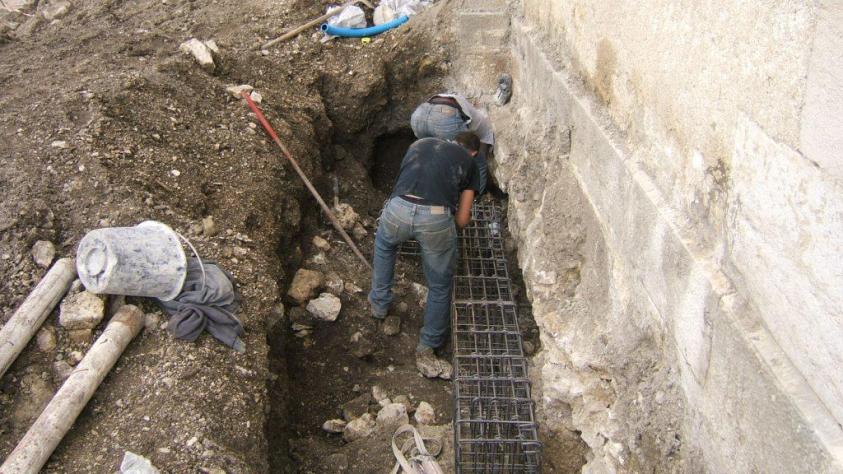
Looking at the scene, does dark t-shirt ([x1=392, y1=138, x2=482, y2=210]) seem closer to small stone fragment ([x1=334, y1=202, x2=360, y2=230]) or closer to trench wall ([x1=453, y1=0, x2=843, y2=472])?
trench wall ([x1=453, y1=0, x2=843, y2=472])

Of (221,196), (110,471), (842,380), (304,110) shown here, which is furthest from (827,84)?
(304,110)

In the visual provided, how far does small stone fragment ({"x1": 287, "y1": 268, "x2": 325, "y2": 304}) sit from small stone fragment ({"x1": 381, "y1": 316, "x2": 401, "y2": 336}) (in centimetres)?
54

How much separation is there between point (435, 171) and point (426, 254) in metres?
0.60

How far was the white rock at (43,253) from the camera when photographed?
383 centimetres

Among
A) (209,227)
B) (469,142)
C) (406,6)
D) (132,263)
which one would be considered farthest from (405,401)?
(406,6)

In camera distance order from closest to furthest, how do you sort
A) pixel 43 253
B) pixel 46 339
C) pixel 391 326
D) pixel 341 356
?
pixel 46 339 → pixel 43 253 → pixel 341 356 → pixel 391 326

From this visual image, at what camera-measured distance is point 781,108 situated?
1.97 m

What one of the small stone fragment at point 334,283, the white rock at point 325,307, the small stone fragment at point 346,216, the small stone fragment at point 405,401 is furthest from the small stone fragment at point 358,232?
the small stone fragment at point 405,401

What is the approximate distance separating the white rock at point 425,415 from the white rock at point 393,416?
7cm

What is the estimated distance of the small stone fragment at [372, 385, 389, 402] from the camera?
A: 4.58 metres

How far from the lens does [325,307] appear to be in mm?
4941

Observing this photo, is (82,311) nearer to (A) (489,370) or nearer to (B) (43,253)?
(B) (43,253)

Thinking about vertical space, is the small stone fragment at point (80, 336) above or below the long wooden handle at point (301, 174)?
above

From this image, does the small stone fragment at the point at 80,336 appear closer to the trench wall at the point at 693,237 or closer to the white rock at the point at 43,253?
the white rock at the point at 43,253
